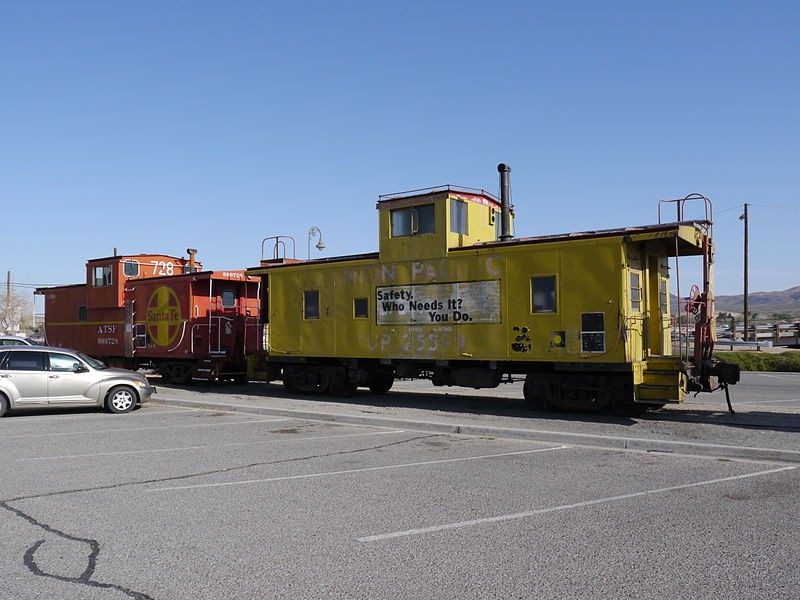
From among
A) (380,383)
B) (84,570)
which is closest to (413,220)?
(380,383)

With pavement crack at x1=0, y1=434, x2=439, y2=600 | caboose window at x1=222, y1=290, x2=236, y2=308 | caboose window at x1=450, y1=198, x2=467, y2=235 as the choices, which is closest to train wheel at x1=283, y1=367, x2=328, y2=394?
caboose window at x1=222, y1=290, x2=236, y2=308

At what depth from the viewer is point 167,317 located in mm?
21781

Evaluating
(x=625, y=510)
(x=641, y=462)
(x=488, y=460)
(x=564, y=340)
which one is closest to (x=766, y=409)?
(x=564, y=340)

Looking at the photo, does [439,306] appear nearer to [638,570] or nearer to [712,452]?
[712,452]

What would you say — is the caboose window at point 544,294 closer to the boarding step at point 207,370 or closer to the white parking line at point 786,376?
the boarding step at point 207,370

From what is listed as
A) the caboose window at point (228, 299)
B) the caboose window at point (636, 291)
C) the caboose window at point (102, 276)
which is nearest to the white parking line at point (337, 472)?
the caboose window at point (636, 291)

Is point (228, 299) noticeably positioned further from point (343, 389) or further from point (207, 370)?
point (343, 389)

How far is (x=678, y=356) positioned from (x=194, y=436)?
8958 millimetres

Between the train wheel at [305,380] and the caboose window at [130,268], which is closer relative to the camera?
the train wheel at [305,380]

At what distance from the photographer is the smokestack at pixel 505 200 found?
17.8 metres

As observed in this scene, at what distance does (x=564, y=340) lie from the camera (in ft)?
45.5

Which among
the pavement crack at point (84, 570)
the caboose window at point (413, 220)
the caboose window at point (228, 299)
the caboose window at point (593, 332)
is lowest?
the pavement crack at point (84, 570)

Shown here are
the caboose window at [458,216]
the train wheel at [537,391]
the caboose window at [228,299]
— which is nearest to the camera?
the train wheel at [537,391]

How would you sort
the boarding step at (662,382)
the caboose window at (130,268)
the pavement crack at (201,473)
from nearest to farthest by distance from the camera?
the pavement crack at (201,473)
the boarding step at (662,382)
the caboose window at (130,268)
